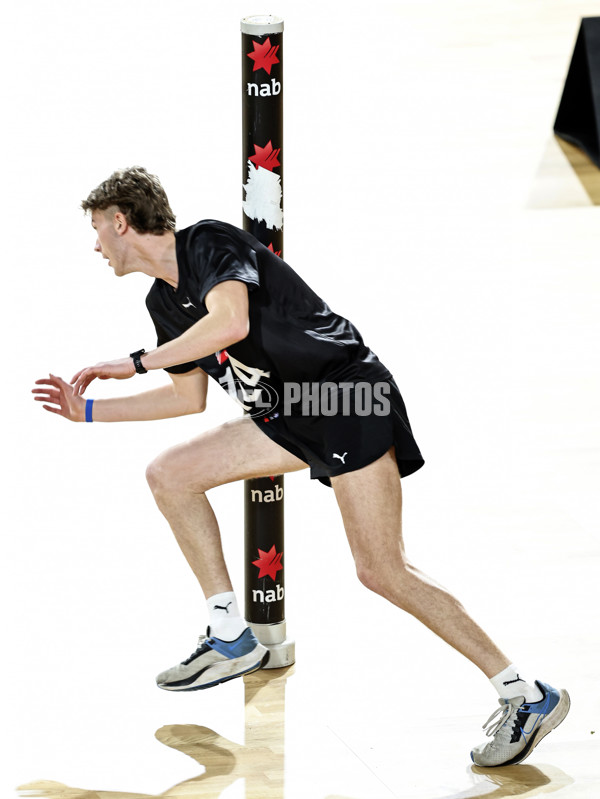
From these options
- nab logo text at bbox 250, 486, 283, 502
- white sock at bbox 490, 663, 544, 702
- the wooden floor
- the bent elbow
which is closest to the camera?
the bent elbow

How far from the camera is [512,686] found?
368 centimetres

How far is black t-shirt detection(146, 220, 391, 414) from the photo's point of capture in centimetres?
363

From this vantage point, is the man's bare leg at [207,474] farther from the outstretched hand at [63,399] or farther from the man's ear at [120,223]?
the man's ear at [120,223]

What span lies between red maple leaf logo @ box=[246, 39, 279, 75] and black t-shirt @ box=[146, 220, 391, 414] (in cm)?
50

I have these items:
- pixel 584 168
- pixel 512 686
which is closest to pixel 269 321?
pixel 512 686

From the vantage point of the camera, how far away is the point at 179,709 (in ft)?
13.0

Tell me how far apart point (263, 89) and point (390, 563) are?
4.24ft

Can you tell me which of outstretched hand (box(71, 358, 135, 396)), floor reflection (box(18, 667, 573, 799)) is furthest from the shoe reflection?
outstretched hand (box(71, 358, 135, 396))

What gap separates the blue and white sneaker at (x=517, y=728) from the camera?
3.64 meters

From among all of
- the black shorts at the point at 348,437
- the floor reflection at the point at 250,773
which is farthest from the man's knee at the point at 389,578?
the floor reflection at the point at 250,773

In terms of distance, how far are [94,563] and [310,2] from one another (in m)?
8.13

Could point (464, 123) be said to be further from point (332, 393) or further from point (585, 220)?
point (332, 393)

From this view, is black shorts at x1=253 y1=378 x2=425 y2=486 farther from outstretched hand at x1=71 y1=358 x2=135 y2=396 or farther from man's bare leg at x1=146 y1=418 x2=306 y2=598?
outstretched hand at x1=71 y1=358 x2=135 y2=396

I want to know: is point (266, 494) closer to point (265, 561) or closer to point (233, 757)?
point (265, 561)
